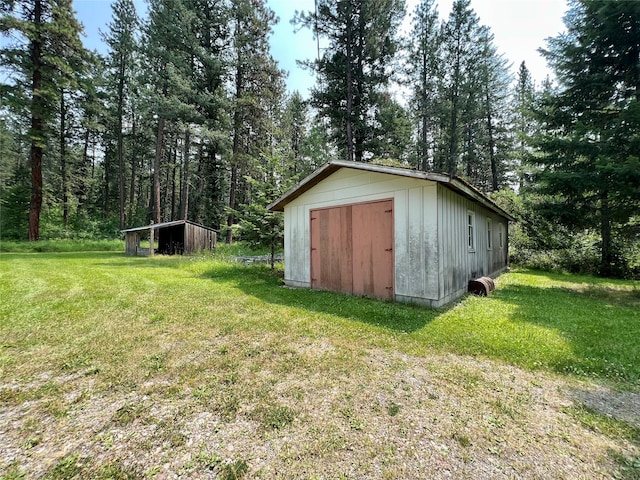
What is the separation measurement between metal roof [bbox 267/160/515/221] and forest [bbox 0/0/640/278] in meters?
2.08

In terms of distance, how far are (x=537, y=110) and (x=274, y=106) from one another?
53.1ft

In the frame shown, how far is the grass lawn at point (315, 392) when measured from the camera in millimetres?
1852

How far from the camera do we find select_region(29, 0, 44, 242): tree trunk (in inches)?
607

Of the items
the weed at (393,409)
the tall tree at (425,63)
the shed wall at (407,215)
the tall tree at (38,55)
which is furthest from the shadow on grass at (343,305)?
the tall tree at (38,55)

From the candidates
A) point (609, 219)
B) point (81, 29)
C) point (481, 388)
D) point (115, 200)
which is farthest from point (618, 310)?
point (115, 200)

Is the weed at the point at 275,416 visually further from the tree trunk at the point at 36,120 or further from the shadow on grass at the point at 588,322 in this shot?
the tree trunk at the point at 36,120

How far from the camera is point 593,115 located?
8.19m

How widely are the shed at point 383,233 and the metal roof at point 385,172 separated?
0.02 metres

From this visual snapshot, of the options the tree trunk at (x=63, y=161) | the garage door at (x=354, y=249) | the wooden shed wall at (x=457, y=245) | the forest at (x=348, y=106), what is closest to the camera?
the wooden shed wall at (x=457, y=245)

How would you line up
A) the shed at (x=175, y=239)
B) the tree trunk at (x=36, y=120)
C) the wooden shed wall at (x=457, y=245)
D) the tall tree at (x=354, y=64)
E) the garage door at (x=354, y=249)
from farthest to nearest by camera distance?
the shed at (x=175, y=239)
the tree trunk at (x=36, y=120)
the tall tree at (x=354, y=64)
the garage door at (x=354, y=249)
the wooden shed wall at (x=457, y=245)

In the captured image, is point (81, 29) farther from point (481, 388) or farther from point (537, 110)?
point (481, 388)

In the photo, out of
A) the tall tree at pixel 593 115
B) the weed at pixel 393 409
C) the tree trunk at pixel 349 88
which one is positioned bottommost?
the weed at pixel 393 409

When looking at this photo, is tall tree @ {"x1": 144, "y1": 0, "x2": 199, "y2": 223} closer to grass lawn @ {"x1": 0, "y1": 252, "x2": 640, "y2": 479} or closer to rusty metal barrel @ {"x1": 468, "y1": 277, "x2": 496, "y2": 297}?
grass lawn @ {"x1": 0, "y1": 252, "x2": 640, "y2": 479}

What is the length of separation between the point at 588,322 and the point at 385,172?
14.6ft
